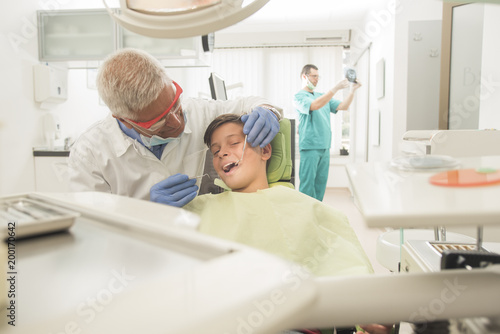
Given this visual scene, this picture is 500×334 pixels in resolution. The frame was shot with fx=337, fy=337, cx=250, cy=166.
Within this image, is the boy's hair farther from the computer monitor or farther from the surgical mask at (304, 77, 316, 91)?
the surgical mask at (304, 77, 316, 91)

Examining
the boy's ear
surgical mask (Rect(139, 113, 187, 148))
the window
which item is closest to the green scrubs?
the window

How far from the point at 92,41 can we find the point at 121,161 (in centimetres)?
224

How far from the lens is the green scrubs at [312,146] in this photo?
3.69 meters

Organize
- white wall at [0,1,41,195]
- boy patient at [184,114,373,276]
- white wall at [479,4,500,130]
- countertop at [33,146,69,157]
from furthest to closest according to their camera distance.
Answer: countertop at [33,146,69,157] → white wall at [0,1,41,195] → white wall at [479,4,500,130] → boy patient at [184,114,373,276]

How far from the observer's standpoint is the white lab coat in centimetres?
146

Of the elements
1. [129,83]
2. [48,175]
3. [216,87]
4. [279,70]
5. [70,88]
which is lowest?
[48,175]

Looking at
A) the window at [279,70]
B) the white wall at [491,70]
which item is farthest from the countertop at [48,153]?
the window at [279,70]

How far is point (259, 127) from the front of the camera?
1412mm

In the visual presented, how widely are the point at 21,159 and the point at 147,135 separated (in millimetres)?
1797

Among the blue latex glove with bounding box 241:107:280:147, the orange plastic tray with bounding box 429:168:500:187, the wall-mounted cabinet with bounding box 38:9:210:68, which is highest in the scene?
the wall-mounted cabinet with bounding box 38:9:210:68

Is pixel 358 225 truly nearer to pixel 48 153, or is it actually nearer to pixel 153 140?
pixel 153 140

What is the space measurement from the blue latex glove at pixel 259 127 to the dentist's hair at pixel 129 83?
38 centimetres

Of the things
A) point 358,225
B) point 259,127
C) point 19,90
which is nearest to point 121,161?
point 259,127

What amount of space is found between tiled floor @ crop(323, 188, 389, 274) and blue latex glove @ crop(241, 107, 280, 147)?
83 centimetres
